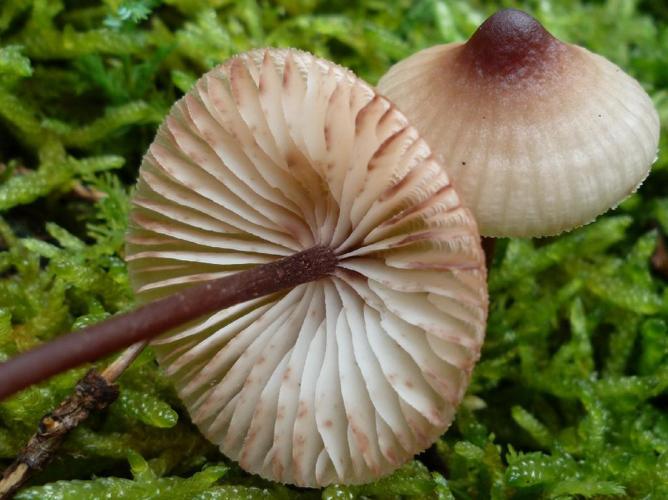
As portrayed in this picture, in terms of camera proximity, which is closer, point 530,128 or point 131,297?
point 530,128

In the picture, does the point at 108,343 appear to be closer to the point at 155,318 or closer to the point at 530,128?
the point at 155,318

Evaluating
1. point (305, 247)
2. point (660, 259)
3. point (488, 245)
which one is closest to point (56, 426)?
point (305, 247)

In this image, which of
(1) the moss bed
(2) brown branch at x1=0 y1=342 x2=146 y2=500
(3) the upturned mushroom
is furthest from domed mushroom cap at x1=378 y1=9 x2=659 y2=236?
(2) brown branch at x1=0 y1=342 x2=146 y2=500

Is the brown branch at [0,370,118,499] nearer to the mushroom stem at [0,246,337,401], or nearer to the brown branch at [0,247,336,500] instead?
the brown branch at [0,247,336,500]

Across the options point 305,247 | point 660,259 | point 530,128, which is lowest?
point 660,259

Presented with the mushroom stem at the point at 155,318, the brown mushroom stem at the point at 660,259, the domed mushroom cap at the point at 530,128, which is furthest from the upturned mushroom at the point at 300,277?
the brown mushroom stem at the point at 660,259
